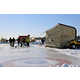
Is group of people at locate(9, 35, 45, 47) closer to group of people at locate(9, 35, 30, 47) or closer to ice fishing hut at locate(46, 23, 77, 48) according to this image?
group of people at locate(9, 35, 30, 47)

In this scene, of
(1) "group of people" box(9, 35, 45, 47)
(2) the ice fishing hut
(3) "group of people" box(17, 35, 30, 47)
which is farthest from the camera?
(2) the ice fishing hut

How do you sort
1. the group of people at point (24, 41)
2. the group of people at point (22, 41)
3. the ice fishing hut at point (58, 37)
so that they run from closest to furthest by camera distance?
the group of people at point (22, 41), the group of people at point (24, 41), the ice fishing hut at point (58, 37)

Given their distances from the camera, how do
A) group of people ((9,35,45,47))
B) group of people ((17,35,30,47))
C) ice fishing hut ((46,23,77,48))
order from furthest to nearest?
ice fishing hut ((46,23,77,48)) → group of people ((17,35,30,47)) → group of people ((9,35,45,47))

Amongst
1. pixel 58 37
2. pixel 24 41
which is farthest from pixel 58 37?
pixel 24 41

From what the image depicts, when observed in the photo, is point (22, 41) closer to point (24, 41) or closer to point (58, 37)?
point (24, 41)

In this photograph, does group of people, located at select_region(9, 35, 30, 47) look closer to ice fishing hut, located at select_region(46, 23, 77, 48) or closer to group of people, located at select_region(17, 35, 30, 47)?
group of people, located at select_region(17, 35, 30, 47)

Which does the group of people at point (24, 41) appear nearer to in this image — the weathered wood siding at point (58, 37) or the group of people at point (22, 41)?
the group of people at point (22, 41)

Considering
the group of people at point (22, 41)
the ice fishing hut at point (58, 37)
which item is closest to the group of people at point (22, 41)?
the group of people at point (22, 41)

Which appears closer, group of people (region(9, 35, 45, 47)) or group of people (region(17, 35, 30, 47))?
group of people (region(9, 35, 45, 47))

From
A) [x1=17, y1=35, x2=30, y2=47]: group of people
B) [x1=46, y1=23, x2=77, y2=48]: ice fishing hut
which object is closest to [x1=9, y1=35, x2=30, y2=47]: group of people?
[x1=17, y1=35, x2=30, y2=47]: group of people
